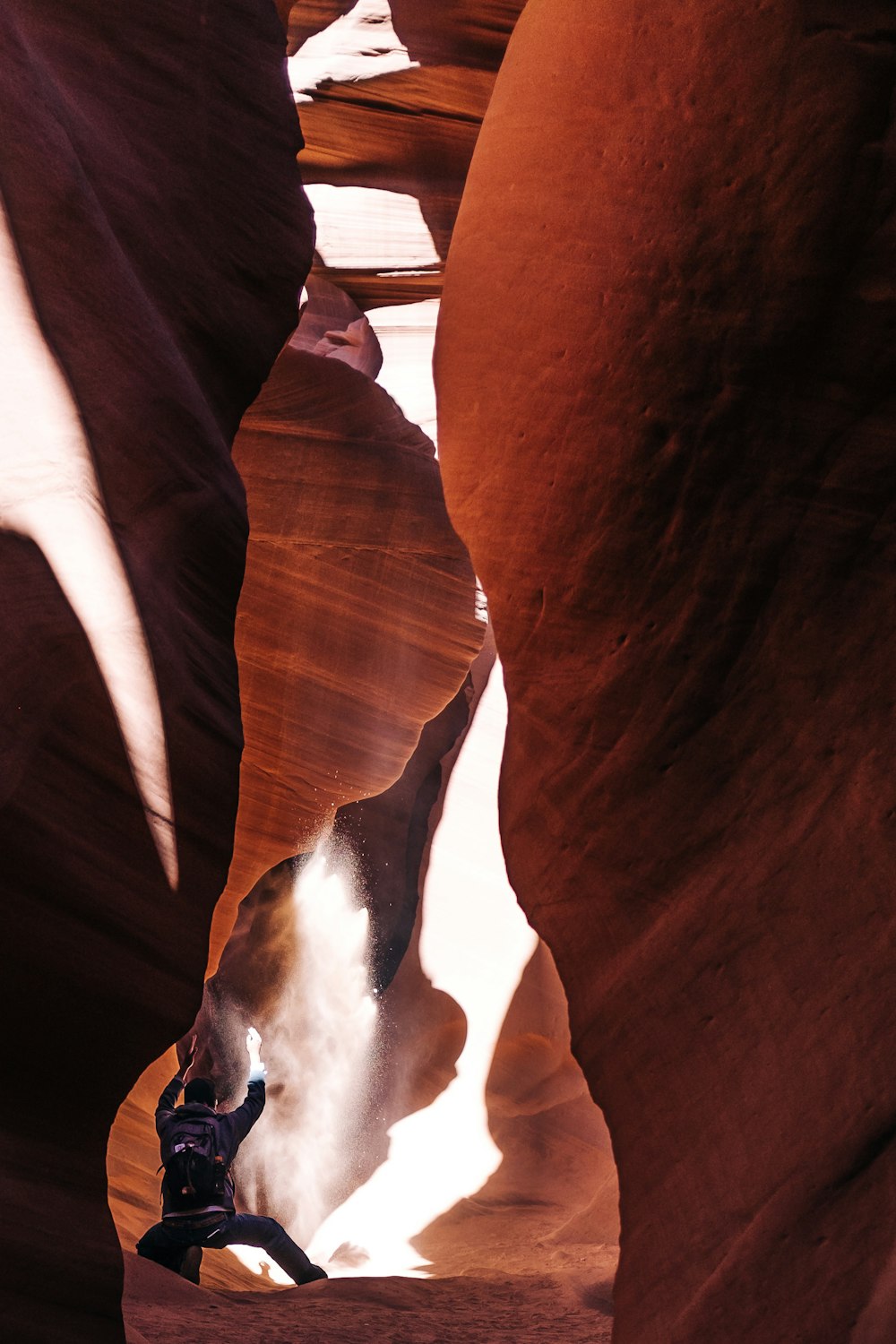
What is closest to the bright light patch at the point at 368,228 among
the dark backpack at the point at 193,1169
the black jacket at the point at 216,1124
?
the black jacket at the point at 216,1124

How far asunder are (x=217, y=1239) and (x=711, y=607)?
3.25 meters

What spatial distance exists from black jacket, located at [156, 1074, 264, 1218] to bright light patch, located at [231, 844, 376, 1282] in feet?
9.50

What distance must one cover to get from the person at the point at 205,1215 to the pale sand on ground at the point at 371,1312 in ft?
1.63

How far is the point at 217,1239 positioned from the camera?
453 centimetres

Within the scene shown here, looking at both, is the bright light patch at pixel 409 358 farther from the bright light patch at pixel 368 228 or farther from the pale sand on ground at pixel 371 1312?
the pale sand on ground at pixel 371 1312

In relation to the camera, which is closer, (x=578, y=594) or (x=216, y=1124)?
(x=578, y=594)

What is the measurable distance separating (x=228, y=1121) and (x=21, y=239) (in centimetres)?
355

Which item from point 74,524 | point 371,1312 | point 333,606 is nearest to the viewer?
point 74,524

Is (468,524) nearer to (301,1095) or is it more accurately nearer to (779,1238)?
(779,1238)

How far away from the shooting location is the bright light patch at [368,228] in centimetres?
661

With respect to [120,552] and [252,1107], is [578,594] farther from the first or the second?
[252,1107]

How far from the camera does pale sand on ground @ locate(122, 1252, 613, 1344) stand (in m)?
3.24

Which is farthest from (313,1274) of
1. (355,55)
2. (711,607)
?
(355,55)

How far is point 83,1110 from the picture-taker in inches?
91.4
